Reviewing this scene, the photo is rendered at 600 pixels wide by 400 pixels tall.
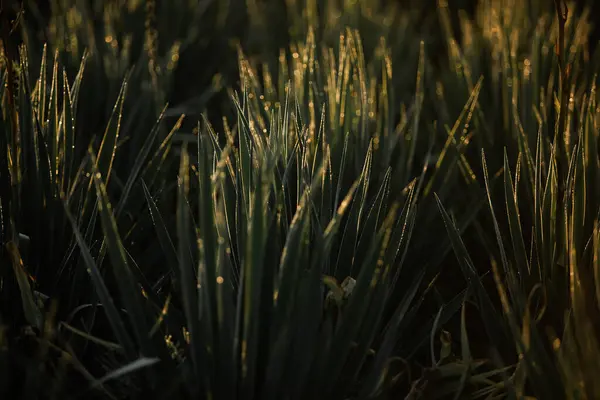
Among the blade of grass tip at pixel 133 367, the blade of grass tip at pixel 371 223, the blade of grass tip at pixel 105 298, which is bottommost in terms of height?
the blade of grass tip at pixel 371 223

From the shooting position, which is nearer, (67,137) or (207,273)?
(207,273)

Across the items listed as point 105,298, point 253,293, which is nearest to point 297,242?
point 253,293

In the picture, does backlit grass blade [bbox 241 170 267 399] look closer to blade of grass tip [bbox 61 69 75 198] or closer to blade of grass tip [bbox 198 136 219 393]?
blade of grass tip [bbox 198 136 219 393]

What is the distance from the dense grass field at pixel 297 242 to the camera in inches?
27.7

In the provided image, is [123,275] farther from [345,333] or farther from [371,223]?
[371,223]

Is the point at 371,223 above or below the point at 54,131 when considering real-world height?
below

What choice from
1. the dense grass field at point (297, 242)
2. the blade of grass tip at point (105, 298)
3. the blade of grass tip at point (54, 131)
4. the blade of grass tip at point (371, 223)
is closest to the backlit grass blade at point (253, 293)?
the dense grass field at point (297, 242)

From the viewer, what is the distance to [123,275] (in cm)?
72

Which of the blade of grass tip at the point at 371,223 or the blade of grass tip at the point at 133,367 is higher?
the blade of grass tip at the point at 133,367

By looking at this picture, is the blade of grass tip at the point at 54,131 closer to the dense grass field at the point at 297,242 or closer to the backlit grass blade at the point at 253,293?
the dense grass field at the point at 297,242

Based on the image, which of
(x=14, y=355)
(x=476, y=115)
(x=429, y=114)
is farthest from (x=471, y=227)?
(x=14, y=355)

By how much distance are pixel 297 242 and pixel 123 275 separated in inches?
6.5

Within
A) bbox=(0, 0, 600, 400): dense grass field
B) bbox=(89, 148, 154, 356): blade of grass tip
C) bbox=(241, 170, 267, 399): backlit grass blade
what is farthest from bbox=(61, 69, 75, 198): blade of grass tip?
bbox=(241, 170, 267, 399): backlit grass blade

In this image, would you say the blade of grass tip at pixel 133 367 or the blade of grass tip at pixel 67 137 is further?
the blade of grass tip at pixel 67 137
